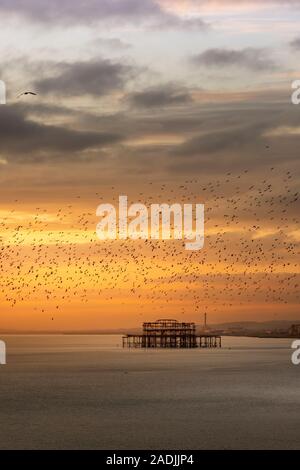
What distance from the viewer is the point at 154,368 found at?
169375 mm

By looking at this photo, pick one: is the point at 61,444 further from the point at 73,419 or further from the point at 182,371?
the point at 182,371

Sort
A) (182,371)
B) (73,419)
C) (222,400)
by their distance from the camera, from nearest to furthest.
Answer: (73,419)
(222,400)
(182,371)

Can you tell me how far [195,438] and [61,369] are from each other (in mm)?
106109

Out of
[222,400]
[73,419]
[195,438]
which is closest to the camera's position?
[195,438]
